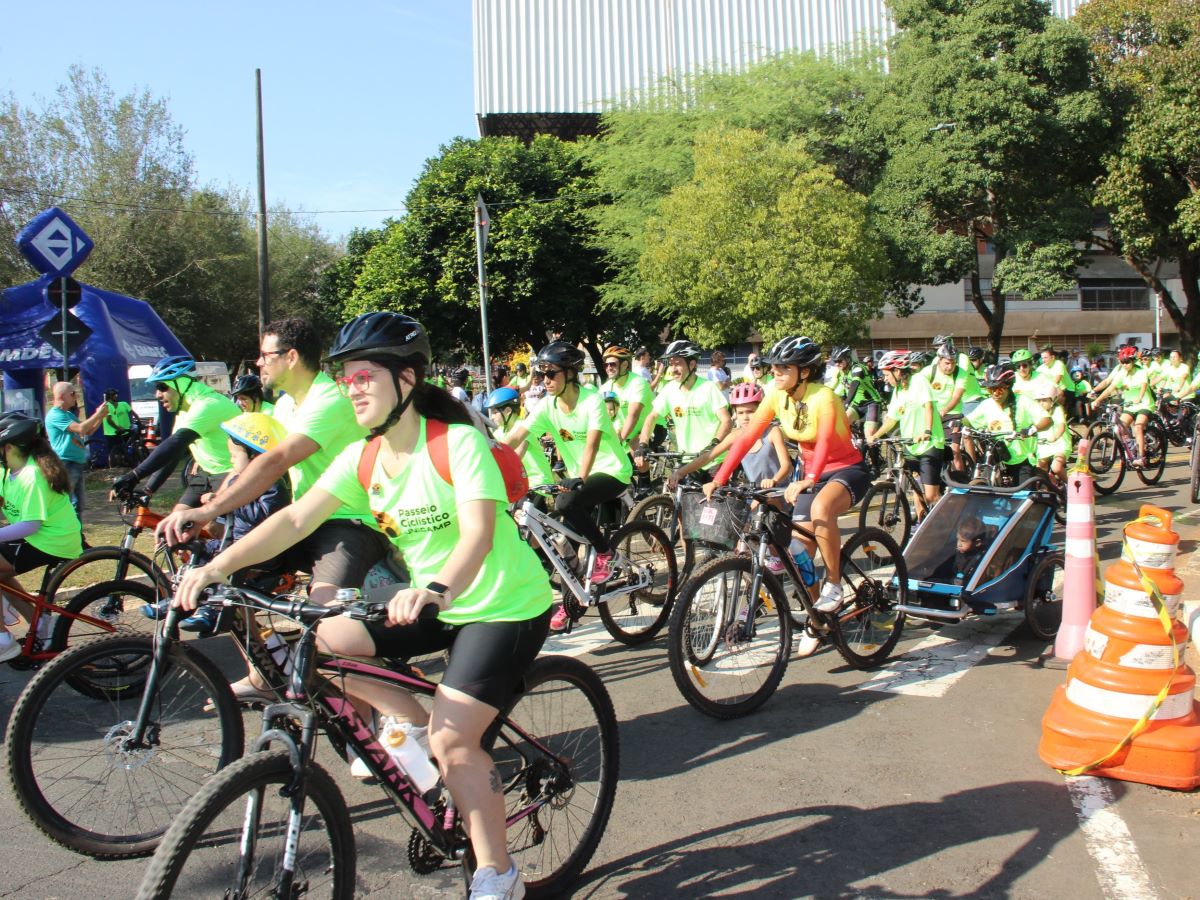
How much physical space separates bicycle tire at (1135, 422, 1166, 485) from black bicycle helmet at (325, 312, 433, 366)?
43.8ft

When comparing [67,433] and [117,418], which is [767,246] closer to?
[117,418]

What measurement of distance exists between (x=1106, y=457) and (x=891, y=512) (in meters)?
5.42

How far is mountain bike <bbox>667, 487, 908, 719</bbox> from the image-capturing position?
5.06 m

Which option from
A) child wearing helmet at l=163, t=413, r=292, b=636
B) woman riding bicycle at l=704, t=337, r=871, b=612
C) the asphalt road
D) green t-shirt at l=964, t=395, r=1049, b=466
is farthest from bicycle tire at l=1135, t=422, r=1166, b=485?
child wearing helmet at l=163, t=413, r=292, b=636

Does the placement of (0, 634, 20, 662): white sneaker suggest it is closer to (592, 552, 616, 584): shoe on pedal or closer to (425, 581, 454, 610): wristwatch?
(592, 552, 616, 584): shoe on pedal

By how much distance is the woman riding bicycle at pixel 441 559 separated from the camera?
2.98m

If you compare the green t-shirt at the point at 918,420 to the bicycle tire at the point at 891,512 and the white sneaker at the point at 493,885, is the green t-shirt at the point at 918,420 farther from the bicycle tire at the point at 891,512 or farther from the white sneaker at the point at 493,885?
the white sneaker at the point at 493,885

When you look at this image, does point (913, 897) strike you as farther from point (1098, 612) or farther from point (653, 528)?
point (653, 528)

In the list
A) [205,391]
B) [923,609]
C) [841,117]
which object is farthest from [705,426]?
[841,117]

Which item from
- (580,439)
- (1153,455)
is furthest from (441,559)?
(1153,455)

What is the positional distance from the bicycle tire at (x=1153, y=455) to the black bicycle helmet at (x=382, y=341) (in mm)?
13344

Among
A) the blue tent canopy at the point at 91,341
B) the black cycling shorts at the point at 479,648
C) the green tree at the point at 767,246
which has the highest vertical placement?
the green tree at the point at 767,246

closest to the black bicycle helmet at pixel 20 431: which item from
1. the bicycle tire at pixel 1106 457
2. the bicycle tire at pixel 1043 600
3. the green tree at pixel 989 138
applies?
the bicycle tire at pixel 1043 600

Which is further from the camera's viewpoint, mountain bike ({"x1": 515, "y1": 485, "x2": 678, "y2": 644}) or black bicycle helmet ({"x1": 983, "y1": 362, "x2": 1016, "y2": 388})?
black bicycle helmet ({"x1": 983, "y1": 362, "x2": 1016, "y2": 388})
